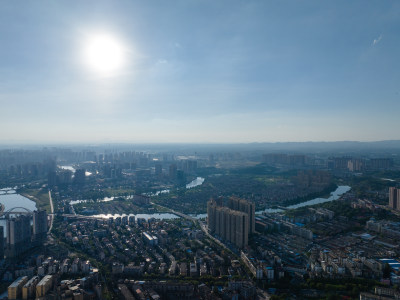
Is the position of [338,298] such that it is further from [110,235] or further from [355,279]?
[110,235]

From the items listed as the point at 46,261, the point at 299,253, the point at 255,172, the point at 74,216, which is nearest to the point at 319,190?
the point at 255,172

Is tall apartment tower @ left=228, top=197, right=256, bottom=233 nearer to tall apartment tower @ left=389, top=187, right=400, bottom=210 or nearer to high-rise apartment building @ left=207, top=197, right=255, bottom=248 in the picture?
high-rise apartment building @ left=207, top=197, right=255, bottom=248

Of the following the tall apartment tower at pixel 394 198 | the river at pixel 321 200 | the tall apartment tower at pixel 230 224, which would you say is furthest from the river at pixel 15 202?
the tall apartment tower at pixel 394 198

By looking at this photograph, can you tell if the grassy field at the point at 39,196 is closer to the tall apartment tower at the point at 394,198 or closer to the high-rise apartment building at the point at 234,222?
the high-rise apartment building at the point at 234,222

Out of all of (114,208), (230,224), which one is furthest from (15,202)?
(230,224)

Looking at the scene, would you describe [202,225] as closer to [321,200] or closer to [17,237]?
[17,237]
